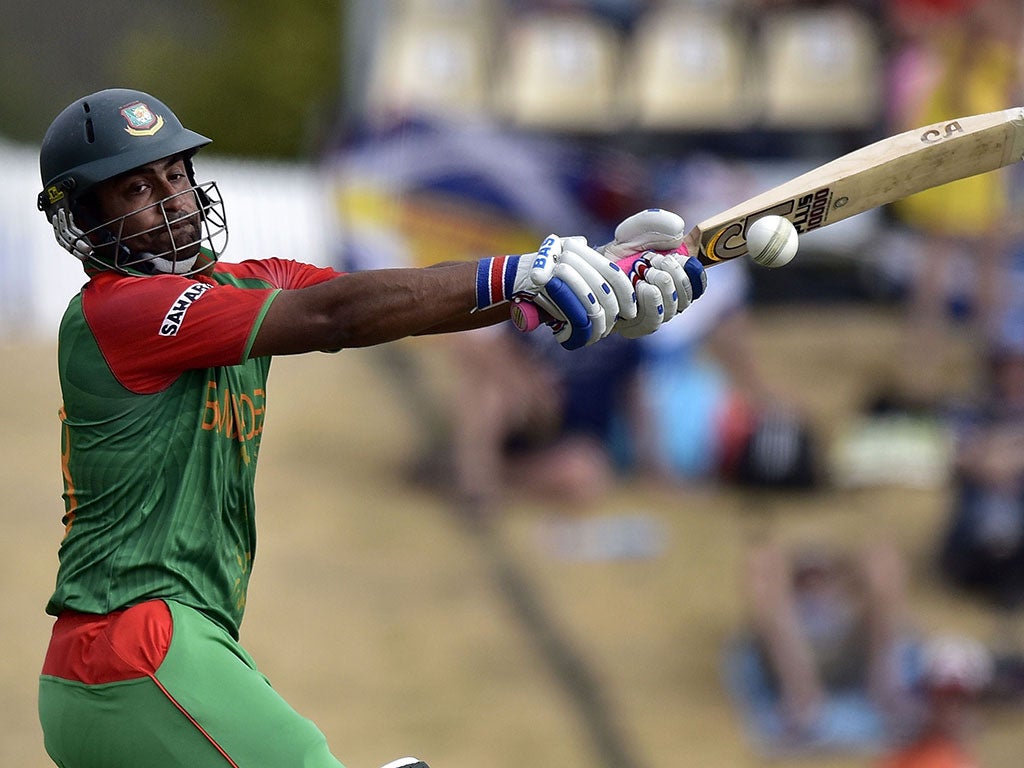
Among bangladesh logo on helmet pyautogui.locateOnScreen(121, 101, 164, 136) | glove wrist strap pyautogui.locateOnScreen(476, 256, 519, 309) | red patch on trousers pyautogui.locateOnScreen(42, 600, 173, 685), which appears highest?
bangladesh logo on helmet pyautogui.locateOnScreen(121, 101, 164, 136)

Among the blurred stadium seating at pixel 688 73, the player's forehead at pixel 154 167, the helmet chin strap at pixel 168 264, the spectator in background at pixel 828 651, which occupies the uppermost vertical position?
the blurred stadium seating at pixel 688 73

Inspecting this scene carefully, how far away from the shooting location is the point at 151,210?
3254mm

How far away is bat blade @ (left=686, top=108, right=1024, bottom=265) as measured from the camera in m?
3.40

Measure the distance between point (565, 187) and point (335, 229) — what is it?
207cm

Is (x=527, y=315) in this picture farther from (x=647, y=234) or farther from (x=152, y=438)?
(x=152, y=438)

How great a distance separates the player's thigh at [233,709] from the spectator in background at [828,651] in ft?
19.2

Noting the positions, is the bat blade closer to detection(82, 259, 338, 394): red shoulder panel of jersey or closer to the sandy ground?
detection(82, 259, 338, 394): red shoulder panel of jersey

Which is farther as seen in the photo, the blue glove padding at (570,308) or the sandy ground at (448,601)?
the sandy ground at (448,601)

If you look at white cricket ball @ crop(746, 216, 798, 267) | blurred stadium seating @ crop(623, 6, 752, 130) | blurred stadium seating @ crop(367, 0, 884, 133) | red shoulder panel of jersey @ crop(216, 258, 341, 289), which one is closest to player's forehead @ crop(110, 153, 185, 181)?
red shoulder panel of jersey @ crop(216, 258, 341, 289)

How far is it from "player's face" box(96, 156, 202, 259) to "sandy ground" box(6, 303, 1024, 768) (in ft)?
19.2

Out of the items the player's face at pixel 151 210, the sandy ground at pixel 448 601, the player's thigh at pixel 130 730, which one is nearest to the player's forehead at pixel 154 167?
the player's face at pixel 151 210

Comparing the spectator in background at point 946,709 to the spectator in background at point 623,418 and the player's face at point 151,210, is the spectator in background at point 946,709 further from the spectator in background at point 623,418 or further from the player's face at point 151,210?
the player's face at point 151,210

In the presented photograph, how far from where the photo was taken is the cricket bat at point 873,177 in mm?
3404

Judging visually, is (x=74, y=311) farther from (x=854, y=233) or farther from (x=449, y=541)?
(x=854, y=233)
